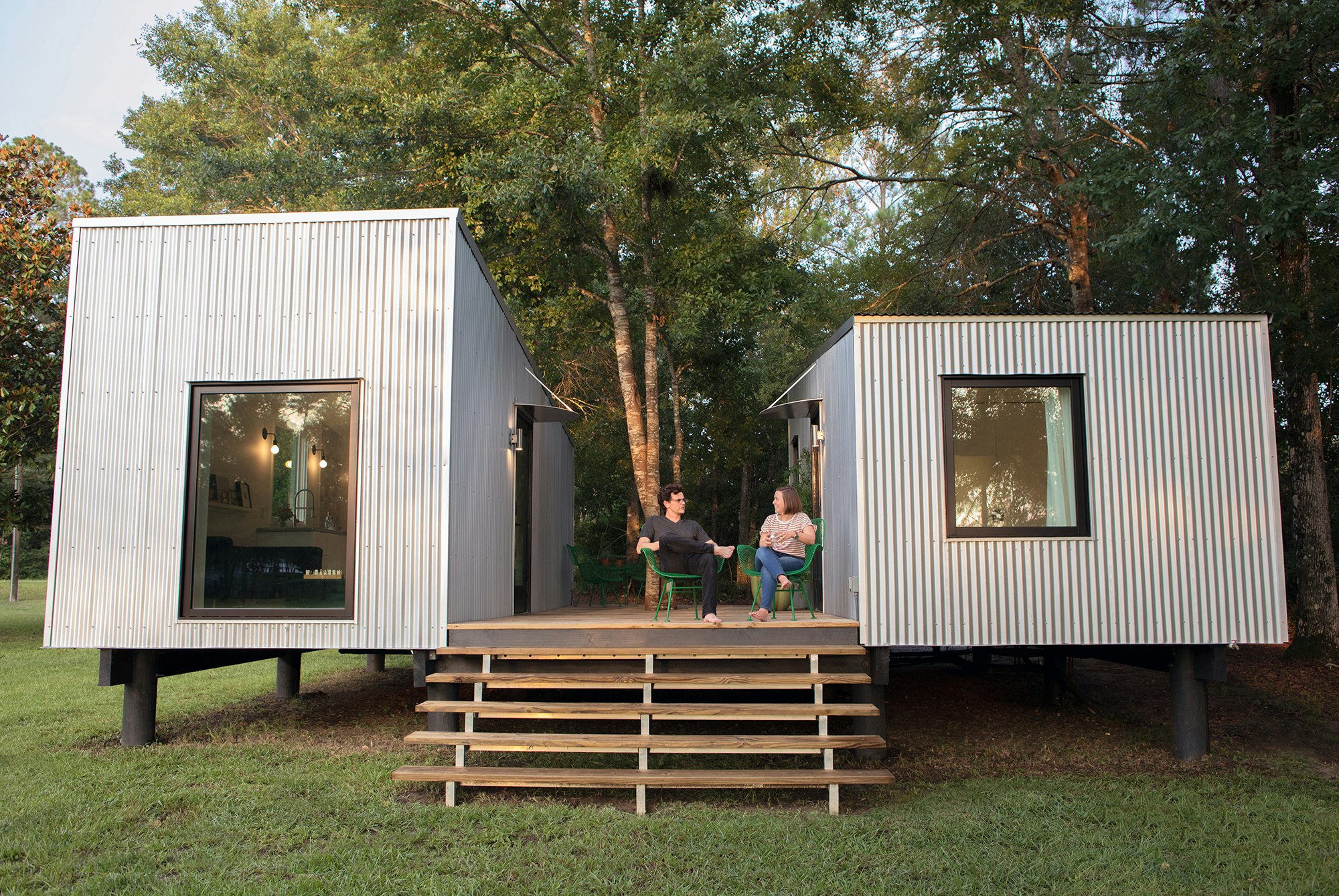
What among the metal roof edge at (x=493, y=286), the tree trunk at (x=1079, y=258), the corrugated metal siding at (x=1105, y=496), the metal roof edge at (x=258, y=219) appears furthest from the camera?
the tree trunk at (x=1079, y=258)


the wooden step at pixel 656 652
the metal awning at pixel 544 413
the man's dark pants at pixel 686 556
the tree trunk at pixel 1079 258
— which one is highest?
the tree trunk at pixel 1079 258

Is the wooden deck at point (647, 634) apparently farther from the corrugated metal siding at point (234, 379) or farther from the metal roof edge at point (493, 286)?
the metal roof edge at point (493, 286)

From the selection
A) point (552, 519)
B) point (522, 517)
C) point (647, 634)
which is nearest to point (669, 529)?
point (647, 634)

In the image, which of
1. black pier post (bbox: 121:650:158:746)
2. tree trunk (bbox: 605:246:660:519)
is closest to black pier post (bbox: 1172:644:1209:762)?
black pier post (bbox: 121:650:158:746)

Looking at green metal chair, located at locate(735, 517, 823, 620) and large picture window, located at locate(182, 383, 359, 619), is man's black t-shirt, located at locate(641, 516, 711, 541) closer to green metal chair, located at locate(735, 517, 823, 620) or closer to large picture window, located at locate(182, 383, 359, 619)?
green metal chair, located at locate(735, 517, 823, 620)

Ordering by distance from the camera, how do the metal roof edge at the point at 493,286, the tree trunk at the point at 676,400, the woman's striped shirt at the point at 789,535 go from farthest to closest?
the tree trunk at the point at 676,400 → the woman's striped shirt at the point at 789,535 → the metal roof edge at the point at 493,286

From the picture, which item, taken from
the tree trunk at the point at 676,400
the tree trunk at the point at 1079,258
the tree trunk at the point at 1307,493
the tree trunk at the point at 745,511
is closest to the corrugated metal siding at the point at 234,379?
the tree trunk at the point at 1079,258

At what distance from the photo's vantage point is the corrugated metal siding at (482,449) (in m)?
5.99

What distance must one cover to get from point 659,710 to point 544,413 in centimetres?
492

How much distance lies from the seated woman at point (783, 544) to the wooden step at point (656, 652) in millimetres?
1059

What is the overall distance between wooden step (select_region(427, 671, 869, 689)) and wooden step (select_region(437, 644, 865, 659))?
0.46 feet

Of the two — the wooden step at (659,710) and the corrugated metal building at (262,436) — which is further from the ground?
the corrugated metal building at (262,436)

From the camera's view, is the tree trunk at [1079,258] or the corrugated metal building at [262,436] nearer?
the corrugated metal building at [262,436]

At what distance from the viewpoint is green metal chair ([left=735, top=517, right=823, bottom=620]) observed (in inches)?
264
